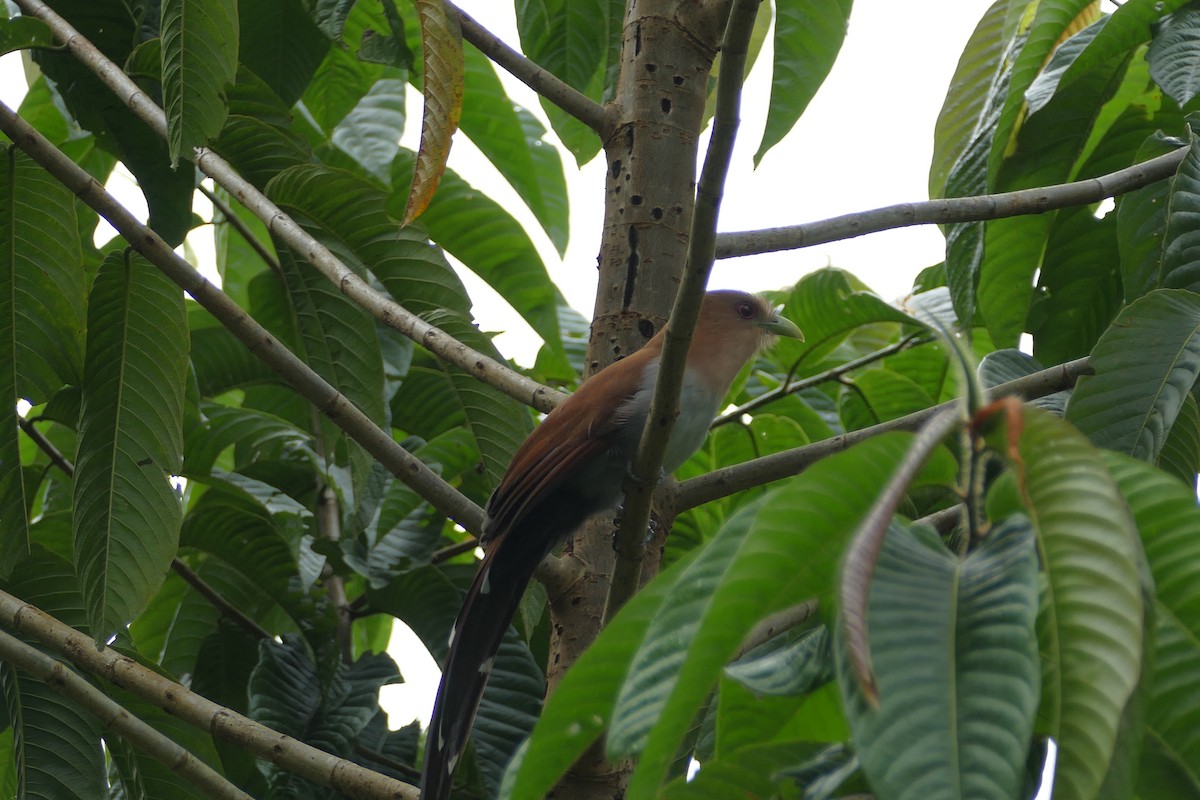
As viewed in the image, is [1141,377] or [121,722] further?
[121,722]

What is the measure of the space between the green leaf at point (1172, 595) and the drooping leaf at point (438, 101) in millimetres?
1146

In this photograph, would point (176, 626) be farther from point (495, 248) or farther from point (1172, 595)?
point (1172, 595)

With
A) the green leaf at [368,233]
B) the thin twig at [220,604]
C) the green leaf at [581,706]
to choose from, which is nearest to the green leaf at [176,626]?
the thin twig at [220,604]

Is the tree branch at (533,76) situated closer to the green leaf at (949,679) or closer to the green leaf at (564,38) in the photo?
the green leaf at (564,38)

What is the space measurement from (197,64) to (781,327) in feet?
5.67

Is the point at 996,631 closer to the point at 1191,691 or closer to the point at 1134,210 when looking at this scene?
the point at 1191,691

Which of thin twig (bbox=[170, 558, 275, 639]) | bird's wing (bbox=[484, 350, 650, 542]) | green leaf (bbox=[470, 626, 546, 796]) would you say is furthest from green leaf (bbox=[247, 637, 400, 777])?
bird's wing (bbox=[484, 350, 650, 542])

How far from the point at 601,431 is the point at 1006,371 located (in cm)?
87

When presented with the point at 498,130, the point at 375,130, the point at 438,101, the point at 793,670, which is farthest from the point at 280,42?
the point at 793,670

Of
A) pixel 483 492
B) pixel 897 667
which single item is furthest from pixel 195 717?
pixel 897 667

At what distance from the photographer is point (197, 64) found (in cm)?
183

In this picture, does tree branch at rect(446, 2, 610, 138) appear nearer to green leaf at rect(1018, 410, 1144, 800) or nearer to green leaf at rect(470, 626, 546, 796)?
green leaf at rect(470, 626, 546, 796)

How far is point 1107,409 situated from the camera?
5.71 feet

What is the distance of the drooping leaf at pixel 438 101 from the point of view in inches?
69.6
